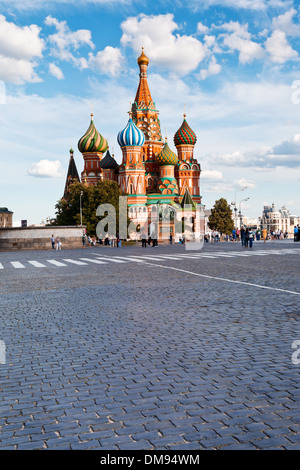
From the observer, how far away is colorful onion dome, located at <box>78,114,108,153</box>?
86312 millimetres

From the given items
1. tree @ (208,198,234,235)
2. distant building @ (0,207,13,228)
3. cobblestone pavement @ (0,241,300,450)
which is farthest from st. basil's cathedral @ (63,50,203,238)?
distant building @ (0,207,13,228)

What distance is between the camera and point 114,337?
6734mm

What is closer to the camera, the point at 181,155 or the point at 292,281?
the point at 292,281

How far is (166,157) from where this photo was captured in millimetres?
86250

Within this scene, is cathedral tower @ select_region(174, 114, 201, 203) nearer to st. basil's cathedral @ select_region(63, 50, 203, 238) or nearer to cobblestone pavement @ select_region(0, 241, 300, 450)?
st. basil's cathedral @ select_region(63, 50, 203, 238)

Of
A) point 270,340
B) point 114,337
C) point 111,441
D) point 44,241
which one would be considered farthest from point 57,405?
point 44,241

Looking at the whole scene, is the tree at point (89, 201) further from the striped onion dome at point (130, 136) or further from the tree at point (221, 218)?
the tree at point (221, 218)

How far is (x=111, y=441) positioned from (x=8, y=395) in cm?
151

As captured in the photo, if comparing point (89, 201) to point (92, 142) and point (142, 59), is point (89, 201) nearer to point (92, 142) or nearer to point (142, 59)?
point (92, 142)

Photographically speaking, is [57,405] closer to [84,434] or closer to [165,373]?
[84,434]

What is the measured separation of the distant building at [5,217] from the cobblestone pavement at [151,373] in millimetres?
149386

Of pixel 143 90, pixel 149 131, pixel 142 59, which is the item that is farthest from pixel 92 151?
pixel 142 59

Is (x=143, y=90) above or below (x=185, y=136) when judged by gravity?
above

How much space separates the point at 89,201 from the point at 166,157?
2922cm
